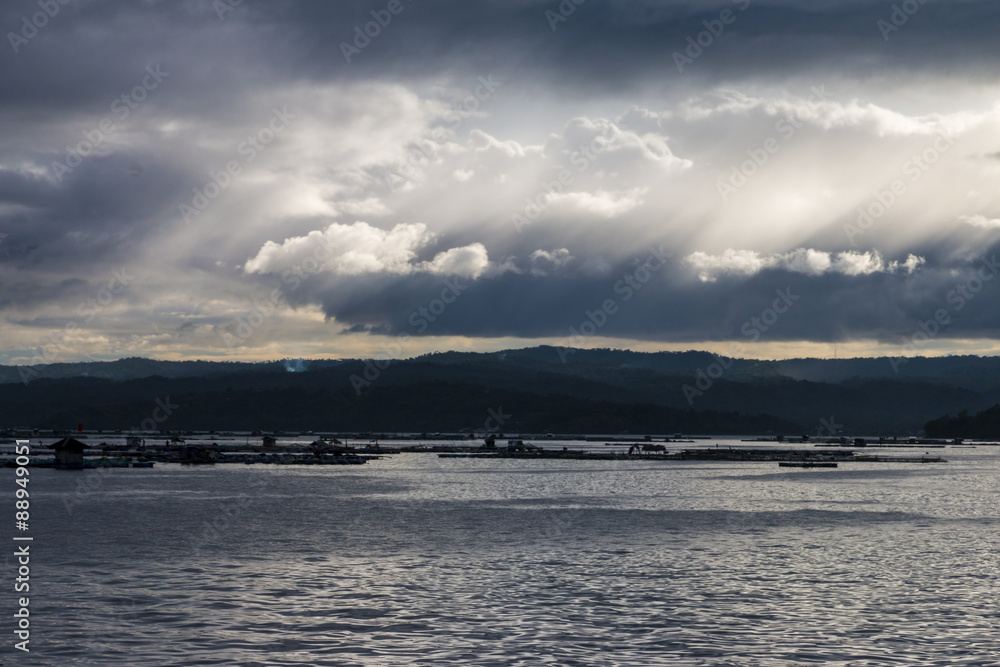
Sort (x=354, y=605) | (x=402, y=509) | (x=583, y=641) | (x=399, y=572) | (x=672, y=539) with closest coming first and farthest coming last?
(x=583, y=641) < (x=354, y=605) < (x=399, y=572) < (x=672, y=539) < (x=402, y=509)

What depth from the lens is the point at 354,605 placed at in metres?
51.0

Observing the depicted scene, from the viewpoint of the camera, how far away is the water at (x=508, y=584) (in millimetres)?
41875

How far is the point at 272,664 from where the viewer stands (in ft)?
128

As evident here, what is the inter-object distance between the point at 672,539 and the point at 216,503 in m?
62.1

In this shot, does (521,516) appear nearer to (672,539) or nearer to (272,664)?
(672,539)

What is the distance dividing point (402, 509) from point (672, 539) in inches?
1515

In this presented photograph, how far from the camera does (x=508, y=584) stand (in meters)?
58.5

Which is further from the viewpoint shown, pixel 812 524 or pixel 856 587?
pixel 812 524

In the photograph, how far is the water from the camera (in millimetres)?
41875

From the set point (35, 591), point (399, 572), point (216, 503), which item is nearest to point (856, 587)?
point (399, 572)

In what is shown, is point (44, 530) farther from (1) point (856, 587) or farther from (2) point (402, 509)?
(1) point (856, 587)

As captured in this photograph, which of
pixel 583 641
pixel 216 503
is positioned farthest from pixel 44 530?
pixel 583 641

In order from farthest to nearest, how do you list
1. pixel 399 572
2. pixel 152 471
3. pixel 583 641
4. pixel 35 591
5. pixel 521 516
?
pixel 152 471 < pixel 521 516 < pixel 399 572 < pixel 35 591 < pixel 583 641

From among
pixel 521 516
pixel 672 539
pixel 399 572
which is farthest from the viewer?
pixel 521 516
